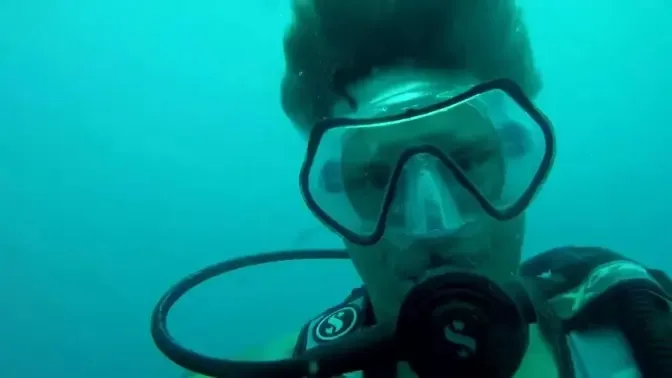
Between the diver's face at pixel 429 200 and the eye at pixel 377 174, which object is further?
the eye at pixel 377 174

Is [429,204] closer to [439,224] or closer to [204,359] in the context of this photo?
[439,224]

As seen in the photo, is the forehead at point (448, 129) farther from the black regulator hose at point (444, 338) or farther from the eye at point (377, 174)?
the black regulator hose at point (444, 338)

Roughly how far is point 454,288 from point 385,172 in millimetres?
685

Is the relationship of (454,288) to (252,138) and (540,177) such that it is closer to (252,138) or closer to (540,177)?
(540,177)

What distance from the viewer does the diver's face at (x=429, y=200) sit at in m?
1.81

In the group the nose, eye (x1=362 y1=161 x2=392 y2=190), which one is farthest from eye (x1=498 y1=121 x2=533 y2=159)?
eye (x1=362 y1=161 x2=392 y2=190)

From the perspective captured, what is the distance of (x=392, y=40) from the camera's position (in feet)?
7.19

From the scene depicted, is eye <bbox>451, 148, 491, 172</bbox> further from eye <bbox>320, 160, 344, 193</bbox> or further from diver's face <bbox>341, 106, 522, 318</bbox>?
eye <bbox>320, 160, 344, 193</bbox>

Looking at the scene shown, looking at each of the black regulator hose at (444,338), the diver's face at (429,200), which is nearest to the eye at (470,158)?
the diver's face at (429,200)

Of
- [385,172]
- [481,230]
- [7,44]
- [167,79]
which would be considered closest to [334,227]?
[385,172]

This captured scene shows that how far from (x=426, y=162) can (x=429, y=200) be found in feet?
0.52

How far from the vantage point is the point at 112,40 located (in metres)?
10.8

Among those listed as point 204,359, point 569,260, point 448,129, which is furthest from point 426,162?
point 204,359

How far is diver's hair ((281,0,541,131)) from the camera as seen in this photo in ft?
7.18
